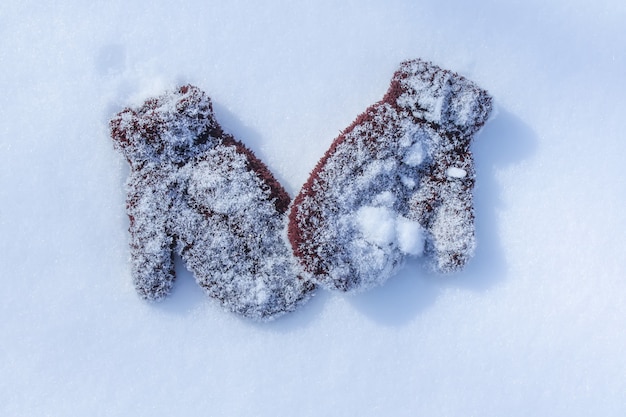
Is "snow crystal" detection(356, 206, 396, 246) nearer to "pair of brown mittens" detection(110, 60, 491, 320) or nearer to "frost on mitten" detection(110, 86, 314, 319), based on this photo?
"pair of brown mittens" detection(110, 60, 491, 320)

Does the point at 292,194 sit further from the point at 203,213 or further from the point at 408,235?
the point at 408,235

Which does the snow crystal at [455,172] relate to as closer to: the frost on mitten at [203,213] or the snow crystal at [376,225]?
the snow crystal at [376,225]

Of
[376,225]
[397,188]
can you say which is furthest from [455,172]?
[376,225]

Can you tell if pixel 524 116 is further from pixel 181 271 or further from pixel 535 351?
pixel 181 271

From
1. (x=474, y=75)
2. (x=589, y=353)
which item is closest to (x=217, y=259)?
(x=474, y=75)

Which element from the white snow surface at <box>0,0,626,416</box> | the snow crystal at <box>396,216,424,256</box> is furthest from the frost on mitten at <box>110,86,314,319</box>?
the snow crystal at <box>396,216,424,256</box>

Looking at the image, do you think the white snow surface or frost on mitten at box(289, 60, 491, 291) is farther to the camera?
the white snow surface
